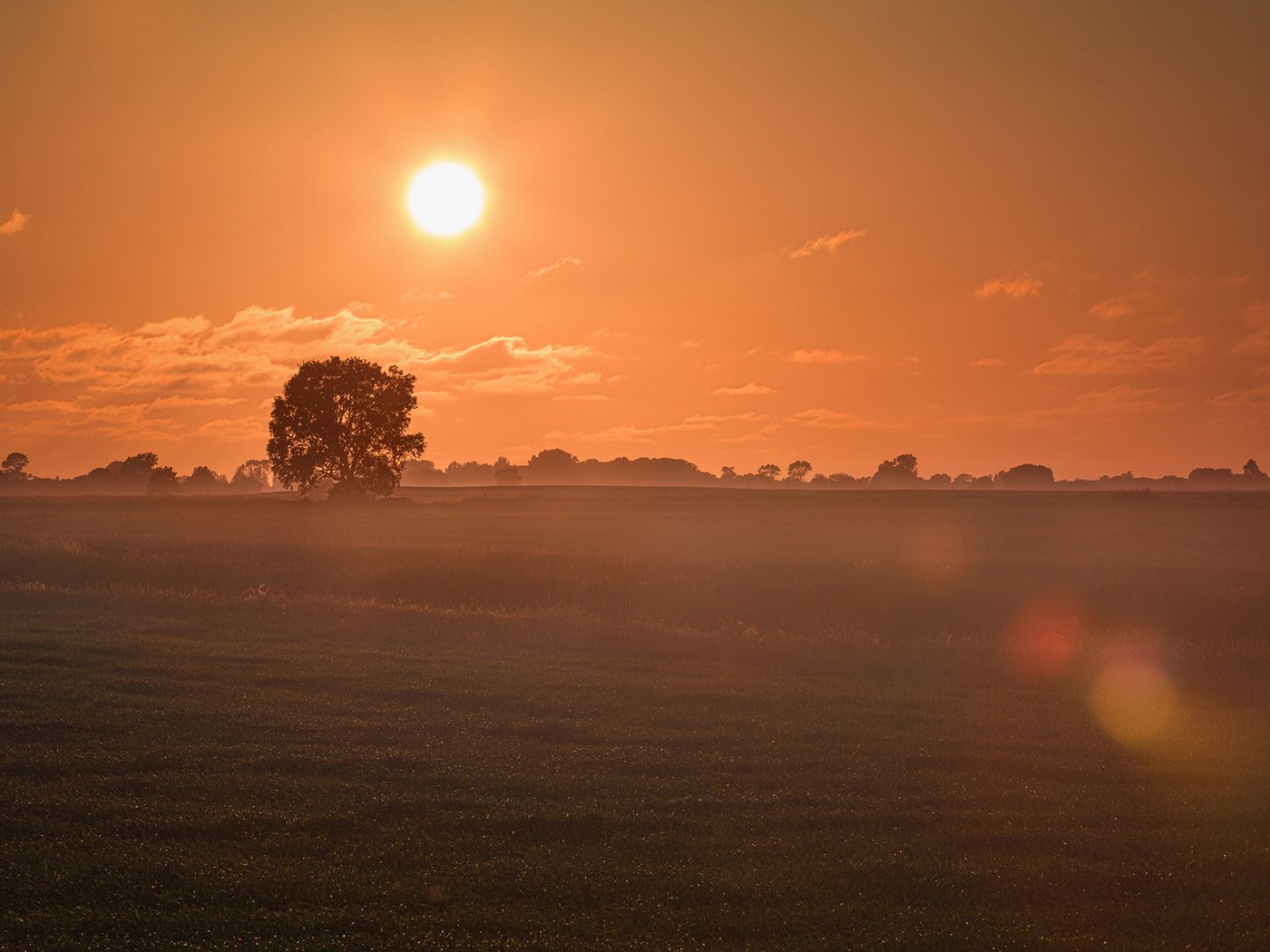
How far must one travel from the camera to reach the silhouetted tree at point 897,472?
192 metres

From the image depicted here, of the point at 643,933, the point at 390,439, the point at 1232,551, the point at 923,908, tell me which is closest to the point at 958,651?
the point at 923,908

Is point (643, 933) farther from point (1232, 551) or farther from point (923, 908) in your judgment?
point (1232, 551)


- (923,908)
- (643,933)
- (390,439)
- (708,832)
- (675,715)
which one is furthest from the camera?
(390,439)

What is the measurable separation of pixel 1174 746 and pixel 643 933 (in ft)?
38.4

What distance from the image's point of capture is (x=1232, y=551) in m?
52.1

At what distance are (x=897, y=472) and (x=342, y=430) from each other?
132 m

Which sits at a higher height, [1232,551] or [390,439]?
[390,439]

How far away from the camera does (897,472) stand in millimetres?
195625

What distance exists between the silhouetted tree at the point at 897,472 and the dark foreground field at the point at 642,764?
518 ft

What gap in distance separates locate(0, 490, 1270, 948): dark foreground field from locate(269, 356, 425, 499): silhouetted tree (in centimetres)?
5028

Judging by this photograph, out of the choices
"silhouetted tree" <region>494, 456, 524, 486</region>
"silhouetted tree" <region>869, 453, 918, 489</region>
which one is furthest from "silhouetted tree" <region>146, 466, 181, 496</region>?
"silhouetted tree" <region>869, 453, 918, 489</region>

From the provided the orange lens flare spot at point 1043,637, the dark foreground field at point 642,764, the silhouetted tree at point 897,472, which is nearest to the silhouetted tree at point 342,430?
the dark foreground field at point 642,764

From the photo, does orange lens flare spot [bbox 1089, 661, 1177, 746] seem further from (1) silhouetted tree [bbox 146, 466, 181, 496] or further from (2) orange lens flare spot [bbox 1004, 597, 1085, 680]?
(1) silhouetted tree [bbox 146, 466, 181, 496]

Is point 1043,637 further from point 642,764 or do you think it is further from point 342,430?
point 342,430
